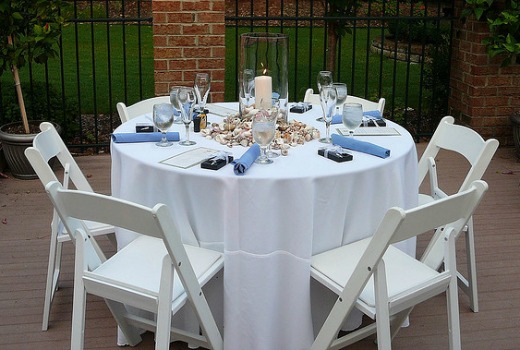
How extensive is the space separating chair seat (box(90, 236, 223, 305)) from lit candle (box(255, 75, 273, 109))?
858 millimetres

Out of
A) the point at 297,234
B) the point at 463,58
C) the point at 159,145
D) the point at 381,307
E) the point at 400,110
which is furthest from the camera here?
the point at 400,110

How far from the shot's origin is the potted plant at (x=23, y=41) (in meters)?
5.53

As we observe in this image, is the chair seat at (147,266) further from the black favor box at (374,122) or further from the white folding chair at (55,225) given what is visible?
the black favor box at (374,122)

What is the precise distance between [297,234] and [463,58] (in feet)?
14.6

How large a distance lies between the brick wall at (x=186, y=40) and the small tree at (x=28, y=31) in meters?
0.78

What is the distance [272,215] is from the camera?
2955mm

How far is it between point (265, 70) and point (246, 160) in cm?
80

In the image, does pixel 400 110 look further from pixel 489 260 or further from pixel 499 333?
pixel 499 333

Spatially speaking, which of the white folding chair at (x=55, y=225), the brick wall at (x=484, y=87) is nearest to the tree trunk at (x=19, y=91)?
the white folding chair at (x=55, y=225)

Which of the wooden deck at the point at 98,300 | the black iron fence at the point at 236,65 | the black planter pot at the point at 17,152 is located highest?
the black iron fence at the point at 236,65

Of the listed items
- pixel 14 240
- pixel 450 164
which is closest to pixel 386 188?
pixel 14 240

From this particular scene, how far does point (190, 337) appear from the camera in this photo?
3084 mm

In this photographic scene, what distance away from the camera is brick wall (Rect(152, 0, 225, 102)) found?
19.6ft

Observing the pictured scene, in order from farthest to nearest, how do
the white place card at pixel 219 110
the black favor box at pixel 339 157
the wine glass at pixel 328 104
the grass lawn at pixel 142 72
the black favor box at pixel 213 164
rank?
the grass lawn at pixel 142 72, the white place card at pixel 219 110, the wine glass at pixel 328 104, the black favor box at pixel 339 157, the black favor box at pixel 213 164
